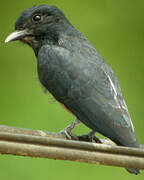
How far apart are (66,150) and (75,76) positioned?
3.06 ft

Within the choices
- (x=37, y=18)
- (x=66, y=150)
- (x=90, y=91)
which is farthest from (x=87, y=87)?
(x=66, y=150)

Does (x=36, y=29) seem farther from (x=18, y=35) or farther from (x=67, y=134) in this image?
(x=67, y=134)

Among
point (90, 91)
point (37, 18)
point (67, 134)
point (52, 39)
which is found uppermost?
point (37, 18)

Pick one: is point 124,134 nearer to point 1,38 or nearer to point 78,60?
point 78,60

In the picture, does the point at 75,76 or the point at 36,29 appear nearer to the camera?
the point at 75,76

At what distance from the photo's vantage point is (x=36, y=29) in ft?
7.39

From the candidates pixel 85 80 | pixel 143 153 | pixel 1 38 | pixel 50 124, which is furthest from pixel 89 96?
pixel 1 38

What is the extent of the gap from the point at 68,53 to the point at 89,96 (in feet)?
1.02

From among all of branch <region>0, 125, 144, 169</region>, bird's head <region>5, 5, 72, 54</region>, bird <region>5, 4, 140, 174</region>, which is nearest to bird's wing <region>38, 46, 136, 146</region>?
bird <region>5, 4, 140, 174</region>

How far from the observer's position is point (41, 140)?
1.00 meters

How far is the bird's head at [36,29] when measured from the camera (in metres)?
2.24

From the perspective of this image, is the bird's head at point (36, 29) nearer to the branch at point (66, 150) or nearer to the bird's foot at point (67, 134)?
the bird's foot at point (67, 134)

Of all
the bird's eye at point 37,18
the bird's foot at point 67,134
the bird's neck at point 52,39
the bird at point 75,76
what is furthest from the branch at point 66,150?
the bird's eye at point 37,18

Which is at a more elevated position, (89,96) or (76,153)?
(76,153)
